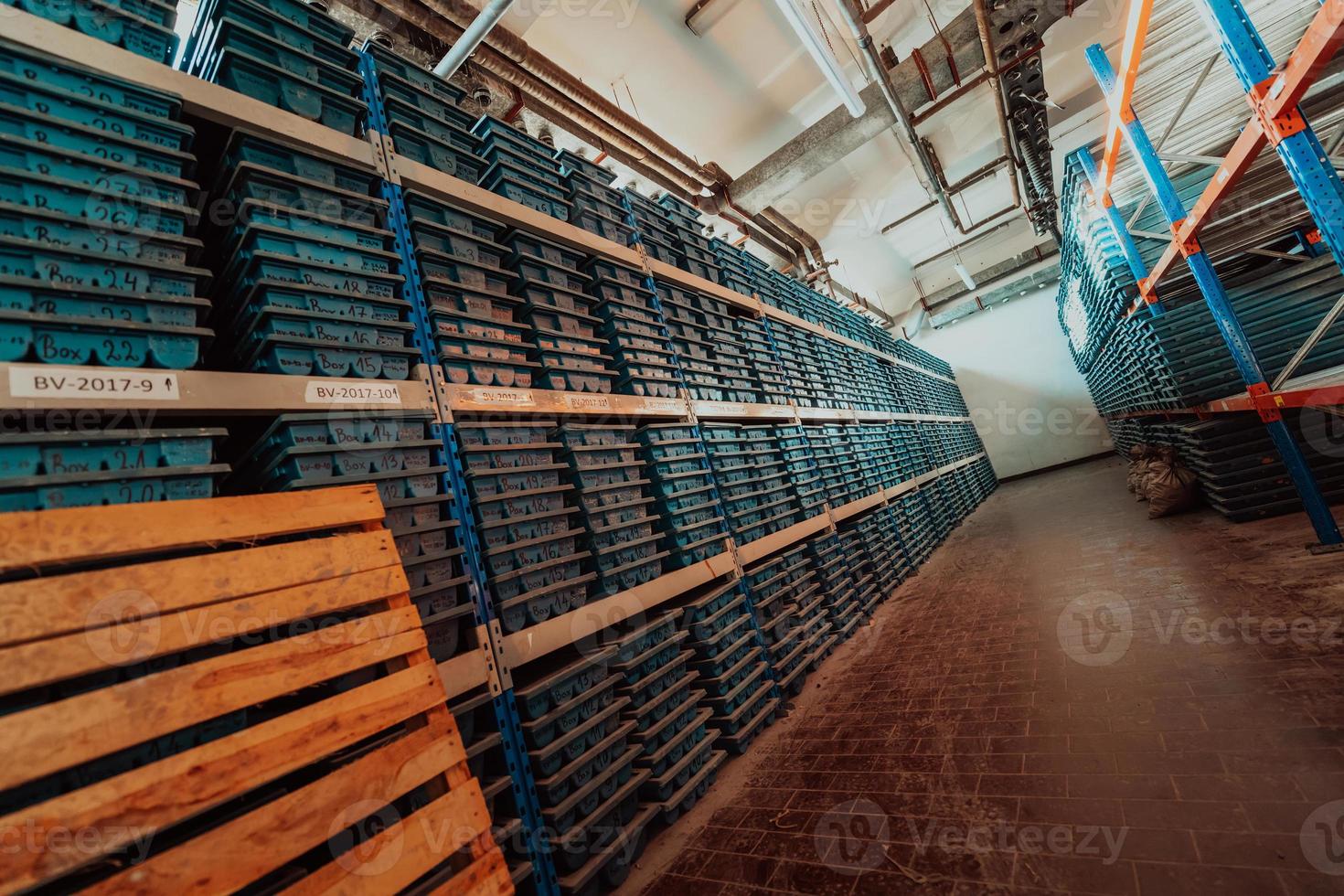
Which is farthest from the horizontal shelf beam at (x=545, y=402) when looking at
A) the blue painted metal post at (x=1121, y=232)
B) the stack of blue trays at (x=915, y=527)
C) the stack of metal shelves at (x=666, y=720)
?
the blue painted metal post at (x=1121, y=232)

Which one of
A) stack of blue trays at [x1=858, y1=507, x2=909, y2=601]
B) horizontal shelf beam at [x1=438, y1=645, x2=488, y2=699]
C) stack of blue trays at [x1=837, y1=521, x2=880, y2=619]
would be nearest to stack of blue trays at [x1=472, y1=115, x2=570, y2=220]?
horizontal shelf beam at [x1=438, y1=645, x2=488, y2=699]

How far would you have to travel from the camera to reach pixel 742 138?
743 cm

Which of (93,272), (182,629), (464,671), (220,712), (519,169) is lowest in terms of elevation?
(464,671)

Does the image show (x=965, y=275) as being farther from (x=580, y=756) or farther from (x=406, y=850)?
(x=406, y=850)

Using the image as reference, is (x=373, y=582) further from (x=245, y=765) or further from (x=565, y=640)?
(x=565, y=640)

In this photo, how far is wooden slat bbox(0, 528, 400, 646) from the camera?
3.43 feet

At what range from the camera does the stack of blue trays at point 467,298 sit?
91.4 inches

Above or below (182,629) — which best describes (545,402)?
above

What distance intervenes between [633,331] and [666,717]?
2.31 m

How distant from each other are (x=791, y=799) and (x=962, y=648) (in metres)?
2.02

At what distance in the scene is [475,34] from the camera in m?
3.57

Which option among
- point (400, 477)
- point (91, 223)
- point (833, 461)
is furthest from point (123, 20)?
point (833, 461)

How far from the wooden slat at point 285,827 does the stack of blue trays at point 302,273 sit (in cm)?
134

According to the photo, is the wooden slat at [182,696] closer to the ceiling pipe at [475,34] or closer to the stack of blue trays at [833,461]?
the ceiling pipe at [475,34]
